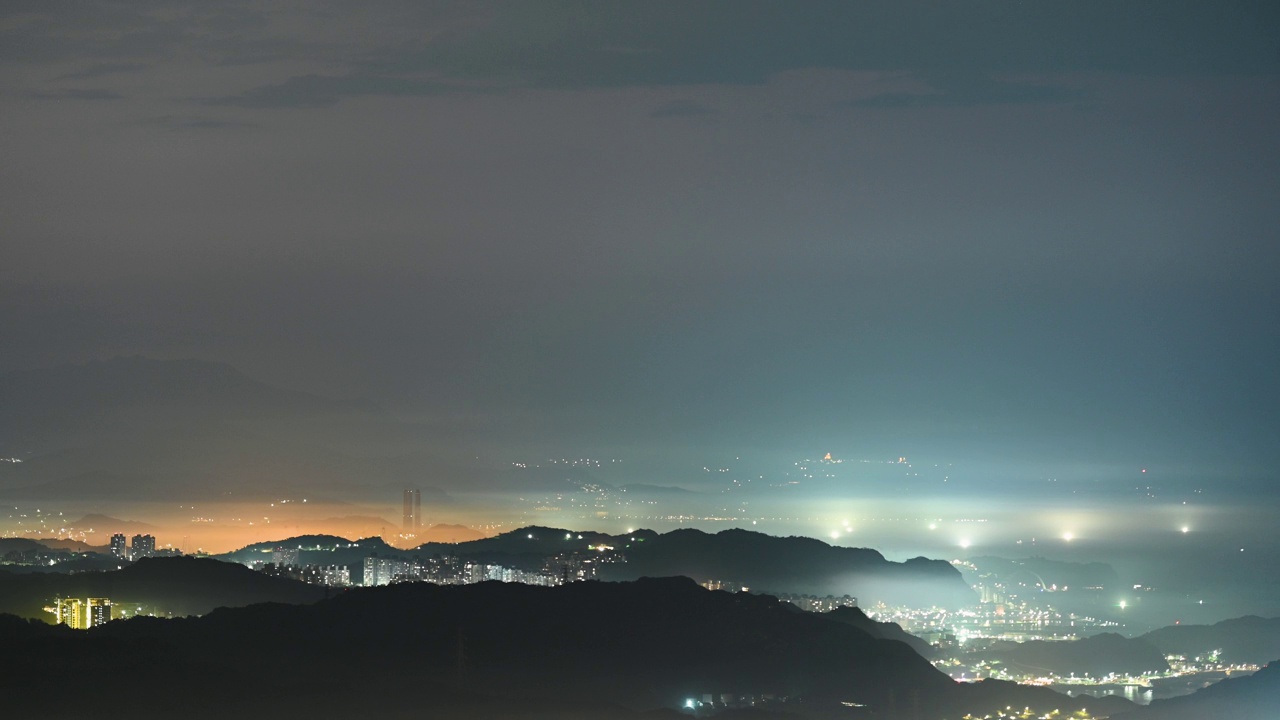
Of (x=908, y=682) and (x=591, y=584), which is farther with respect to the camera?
(x=591, y=584)

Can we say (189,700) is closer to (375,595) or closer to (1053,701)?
(375,595)

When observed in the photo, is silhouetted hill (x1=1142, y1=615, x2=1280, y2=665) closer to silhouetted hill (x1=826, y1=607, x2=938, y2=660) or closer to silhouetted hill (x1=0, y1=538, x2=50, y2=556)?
silhouetted hill (x1=826, y1=607, x2=938, y2=660)

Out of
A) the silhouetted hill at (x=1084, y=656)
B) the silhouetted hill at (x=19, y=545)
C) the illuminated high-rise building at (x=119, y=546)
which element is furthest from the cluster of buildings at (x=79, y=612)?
the silhouetted hill at (x=1084, y=656)

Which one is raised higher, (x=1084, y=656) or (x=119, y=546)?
(x=119, y=546)

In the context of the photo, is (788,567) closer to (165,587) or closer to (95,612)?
(165,587)

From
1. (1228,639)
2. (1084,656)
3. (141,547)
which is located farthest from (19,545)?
(1228,639)

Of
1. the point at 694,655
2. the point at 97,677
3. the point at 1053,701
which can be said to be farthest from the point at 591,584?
the point at 97,677
